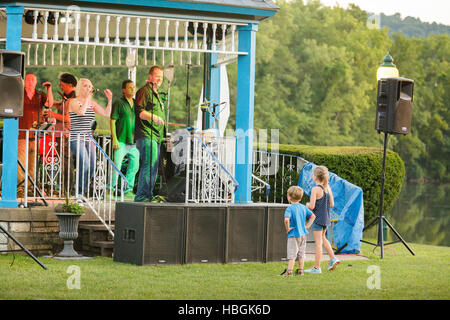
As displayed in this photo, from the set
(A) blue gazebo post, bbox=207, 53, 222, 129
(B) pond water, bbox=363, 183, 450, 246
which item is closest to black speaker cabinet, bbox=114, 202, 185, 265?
(A) blue gazebo post, bbox=207, 53, 222, 129

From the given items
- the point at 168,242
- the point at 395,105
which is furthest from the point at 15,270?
the point at 395,105

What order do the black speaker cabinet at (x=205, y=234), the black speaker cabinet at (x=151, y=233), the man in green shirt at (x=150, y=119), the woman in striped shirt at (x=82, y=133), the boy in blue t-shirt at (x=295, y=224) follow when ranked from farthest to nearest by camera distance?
the man in green shirt at (x=150, y=119)
the woman in striped shirt at (x=82, y=133)
the black speaker cabinet at (x=205, y=234)
the black speaker cabinet at (x=151, y=233)
the boy in blue t-shirt at (x=295, y=224)

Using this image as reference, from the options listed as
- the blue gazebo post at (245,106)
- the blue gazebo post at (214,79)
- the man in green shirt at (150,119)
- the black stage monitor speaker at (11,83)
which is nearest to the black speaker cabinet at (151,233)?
the black stage monitor speaker at (11,83)

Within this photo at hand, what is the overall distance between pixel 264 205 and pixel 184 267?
58.1 inches

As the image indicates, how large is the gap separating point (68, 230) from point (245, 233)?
242 cm

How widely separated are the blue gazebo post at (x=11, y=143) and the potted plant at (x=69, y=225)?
32.5 inches

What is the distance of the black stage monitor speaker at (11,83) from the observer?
32.7 feet

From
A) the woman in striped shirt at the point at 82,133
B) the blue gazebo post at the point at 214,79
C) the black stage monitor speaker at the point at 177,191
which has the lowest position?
the black stage monitor speaker at the point at 177,191

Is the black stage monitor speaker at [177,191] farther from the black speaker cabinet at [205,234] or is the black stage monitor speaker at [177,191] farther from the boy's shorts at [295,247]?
the boy's shorts at [295,247]

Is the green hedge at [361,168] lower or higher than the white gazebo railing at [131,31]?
lower

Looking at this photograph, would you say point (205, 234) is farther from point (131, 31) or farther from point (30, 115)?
point (131, 31)

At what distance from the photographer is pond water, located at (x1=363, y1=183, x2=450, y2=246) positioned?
30.1m

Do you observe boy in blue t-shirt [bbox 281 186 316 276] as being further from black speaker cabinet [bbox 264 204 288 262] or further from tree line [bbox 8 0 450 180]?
tree line [bbox 8 0 450 180]

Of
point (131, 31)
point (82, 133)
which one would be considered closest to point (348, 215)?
point (82, 133)
